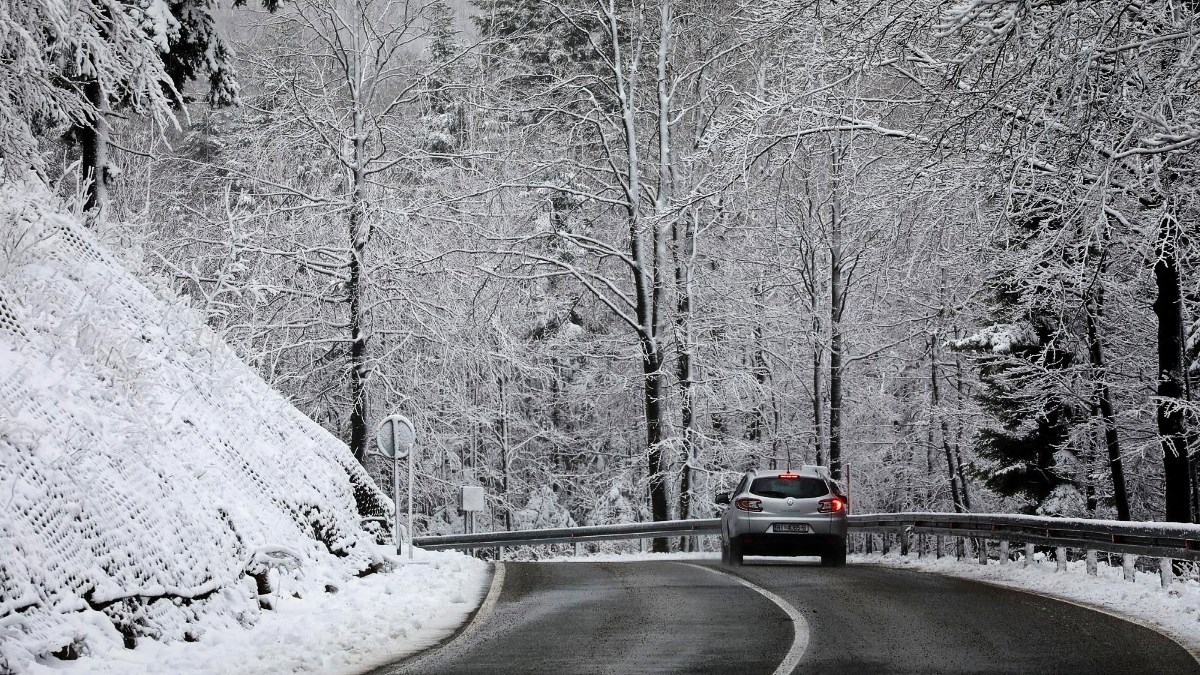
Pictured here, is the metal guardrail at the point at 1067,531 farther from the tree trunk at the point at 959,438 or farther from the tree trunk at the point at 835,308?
the tree trunk at the point at 959,438

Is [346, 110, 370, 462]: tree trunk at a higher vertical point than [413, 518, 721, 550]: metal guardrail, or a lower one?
higher

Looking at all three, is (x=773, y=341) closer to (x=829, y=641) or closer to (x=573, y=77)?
(x=573, y=77)

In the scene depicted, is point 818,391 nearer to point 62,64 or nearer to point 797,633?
point 797,633

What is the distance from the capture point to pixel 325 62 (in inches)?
1059

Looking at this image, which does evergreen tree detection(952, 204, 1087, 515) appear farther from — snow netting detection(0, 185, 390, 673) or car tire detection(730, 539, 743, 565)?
snow netting detection(0, 185, 390, 673)

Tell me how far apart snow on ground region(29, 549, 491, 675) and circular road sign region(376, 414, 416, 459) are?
2.53m

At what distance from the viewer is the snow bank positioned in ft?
29.2

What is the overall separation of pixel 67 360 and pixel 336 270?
589 inches

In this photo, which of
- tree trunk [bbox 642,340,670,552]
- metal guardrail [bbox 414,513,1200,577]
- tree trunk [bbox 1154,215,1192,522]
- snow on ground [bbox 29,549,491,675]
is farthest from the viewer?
tree trunk [bbox 642,340,670,552]

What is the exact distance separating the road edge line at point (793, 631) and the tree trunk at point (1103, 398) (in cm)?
1134

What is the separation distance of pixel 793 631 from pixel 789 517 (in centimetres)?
829

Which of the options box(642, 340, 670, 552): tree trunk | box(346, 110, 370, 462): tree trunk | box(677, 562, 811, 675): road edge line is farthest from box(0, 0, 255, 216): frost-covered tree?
box(642, 340, 670, 552): tree trunk

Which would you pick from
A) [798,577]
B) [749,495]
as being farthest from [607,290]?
[798,577]

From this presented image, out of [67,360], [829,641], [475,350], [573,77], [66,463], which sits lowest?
[829,641]
